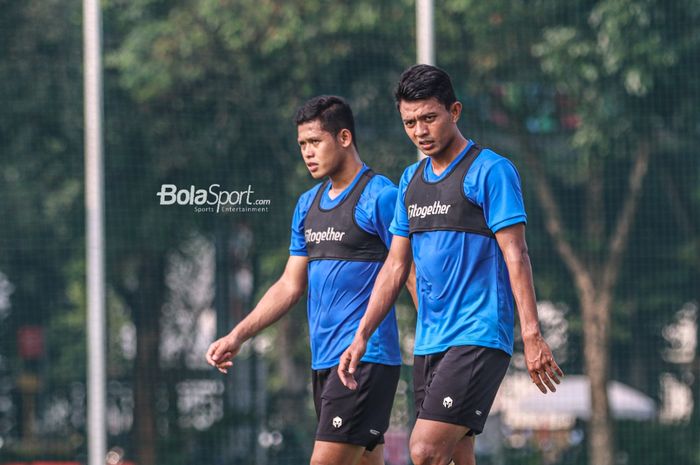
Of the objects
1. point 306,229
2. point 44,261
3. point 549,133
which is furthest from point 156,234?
point 306,229

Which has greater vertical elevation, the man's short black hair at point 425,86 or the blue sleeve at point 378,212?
the man's short black hair at point 425,86

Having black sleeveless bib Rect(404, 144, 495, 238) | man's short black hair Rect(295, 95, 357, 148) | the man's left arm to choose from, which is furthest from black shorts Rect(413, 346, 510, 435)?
man's short black hair Rect(295, 95, 357, 148)

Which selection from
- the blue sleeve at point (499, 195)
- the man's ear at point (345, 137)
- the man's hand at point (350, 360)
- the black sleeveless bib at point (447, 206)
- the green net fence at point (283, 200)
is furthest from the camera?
the green net fence at point (283, 200)

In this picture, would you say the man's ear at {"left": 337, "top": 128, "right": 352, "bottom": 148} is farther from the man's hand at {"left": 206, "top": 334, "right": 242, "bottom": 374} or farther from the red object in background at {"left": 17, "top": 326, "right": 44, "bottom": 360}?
the red object in background at {"left": 17, "top": 326, "right": 44, "bottom": 360}

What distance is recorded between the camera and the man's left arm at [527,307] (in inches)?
194

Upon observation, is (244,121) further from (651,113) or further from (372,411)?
(372,411)

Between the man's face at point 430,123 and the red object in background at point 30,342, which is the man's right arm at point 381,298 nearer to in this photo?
the man's face at point 430,123

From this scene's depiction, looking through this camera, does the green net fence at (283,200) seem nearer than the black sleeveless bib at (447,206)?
No

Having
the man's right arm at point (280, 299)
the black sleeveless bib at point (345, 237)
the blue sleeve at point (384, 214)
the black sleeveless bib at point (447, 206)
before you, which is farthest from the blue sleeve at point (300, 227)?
the black sleeveless bib at point (447, 206)

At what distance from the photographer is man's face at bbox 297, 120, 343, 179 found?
19.8 ft

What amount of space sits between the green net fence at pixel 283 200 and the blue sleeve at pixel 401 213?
6447 mm

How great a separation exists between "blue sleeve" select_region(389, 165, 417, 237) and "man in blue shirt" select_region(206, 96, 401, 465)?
0.26 meters

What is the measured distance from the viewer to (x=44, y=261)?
12820 mm

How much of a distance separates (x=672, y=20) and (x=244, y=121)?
4.11 meters
